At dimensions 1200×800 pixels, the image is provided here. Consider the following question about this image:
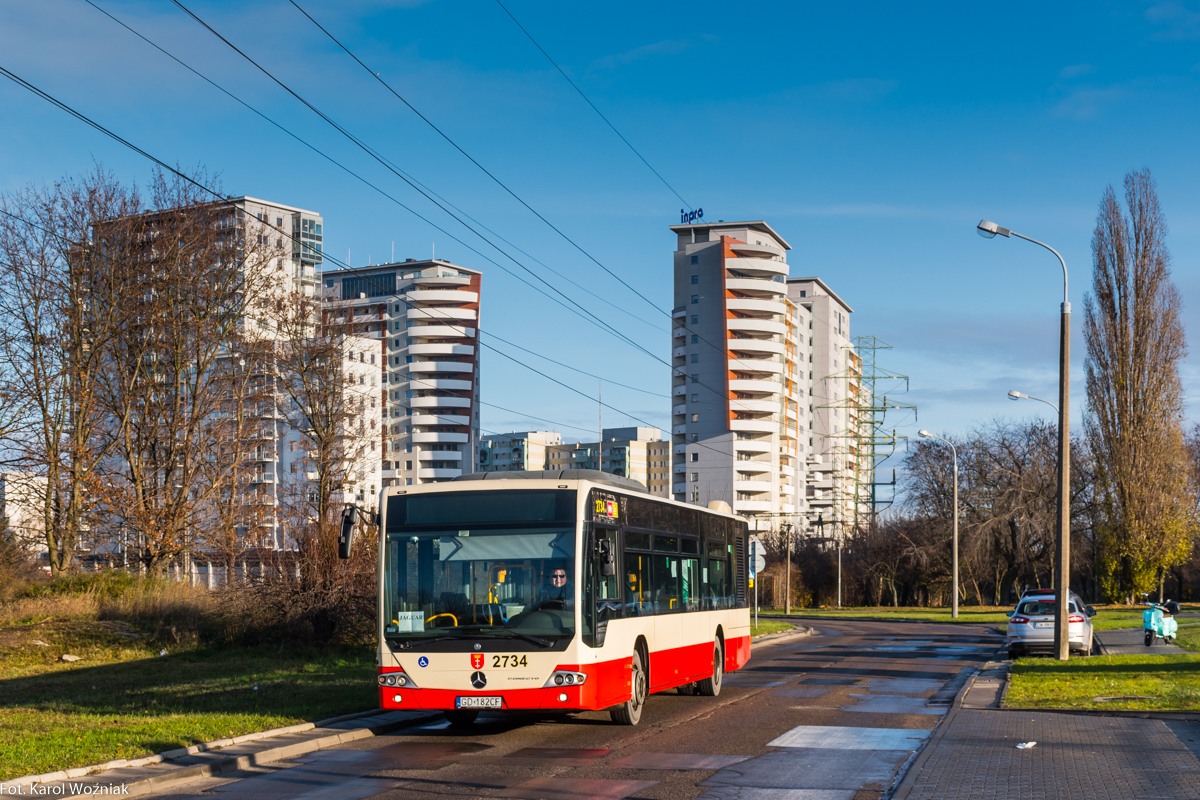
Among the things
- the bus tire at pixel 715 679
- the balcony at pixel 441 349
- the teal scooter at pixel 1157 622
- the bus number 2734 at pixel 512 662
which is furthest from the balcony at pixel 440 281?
the bus number 2734 at pixel 512 662

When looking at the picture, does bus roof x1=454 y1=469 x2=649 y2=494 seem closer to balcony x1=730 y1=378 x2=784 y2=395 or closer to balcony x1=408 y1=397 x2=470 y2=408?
balcony x1=730 y1=378 x2=784 y2=395

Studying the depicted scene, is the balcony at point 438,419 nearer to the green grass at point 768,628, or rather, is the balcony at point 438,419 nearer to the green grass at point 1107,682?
the green grass at point 768,628

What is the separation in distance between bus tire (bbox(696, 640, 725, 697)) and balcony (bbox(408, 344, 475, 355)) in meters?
119

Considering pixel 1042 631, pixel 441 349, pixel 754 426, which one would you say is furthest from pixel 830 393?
pixel 1042 631

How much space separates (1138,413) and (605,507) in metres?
53.2

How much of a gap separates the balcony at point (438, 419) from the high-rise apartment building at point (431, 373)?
0.5 inches

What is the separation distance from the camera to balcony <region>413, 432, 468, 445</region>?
134000mm

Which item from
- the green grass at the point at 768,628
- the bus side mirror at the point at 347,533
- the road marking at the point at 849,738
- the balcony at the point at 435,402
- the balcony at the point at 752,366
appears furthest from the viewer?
the balcony at the point at 435,402

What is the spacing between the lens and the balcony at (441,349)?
446 ft

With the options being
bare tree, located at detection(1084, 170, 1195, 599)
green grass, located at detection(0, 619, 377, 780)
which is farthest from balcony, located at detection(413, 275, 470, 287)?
green grass, located at detection(0, 619, 377, 780)

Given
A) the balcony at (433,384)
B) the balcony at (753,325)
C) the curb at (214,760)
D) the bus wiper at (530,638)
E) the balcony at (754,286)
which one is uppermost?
the balcony at (754,286)

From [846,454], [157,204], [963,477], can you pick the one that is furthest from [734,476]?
[157,204]

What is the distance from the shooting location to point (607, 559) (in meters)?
14.1

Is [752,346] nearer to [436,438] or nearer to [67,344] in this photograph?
[436,438]
